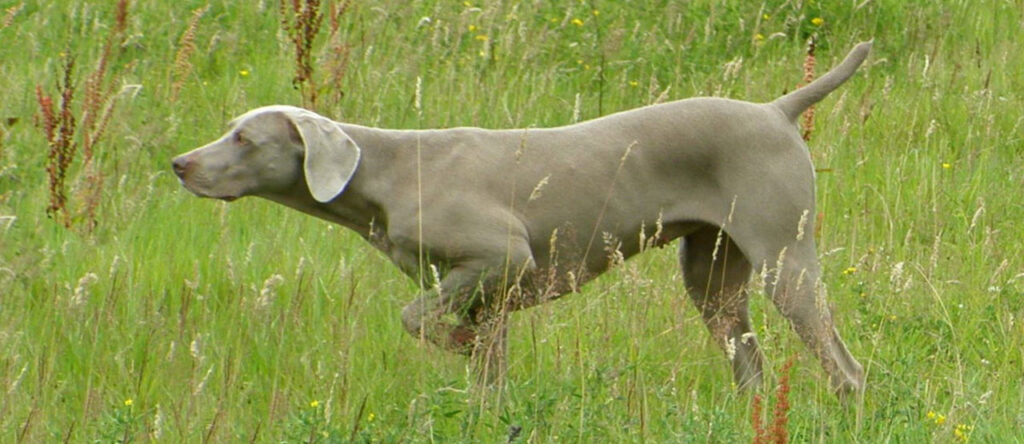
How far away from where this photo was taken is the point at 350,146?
17.4 ft

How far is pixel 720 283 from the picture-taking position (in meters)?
5.89

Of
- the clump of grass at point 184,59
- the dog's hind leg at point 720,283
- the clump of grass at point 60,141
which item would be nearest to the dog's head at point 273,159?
the clump of grass at point 60,141

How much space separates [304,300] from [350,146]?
709mm

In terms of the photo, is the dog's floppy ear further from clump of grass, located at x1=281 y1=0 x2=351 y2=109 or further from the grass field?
clump of grass, located at x1=281 y1=0 x2=351 y2=109

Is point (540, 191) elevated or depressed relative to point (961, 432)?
elevated

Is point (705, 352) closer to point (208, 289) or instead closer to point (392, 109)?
point (208, 289)

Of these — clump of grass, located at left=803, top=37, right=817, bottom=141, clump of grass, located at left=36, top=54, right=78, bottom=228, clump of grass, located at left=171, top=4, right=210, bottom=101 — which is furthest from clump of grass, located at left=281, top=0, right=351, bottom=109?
clump of grass, located at left=803, top=37, right=817, bottom=141

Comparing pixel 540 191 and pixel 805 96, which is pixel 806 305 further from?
pixel 540 191

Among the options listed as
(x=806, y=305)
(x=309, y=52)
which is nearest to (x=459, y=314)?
(x=806, y=305)

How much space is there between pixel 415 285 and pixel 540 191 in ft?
2.51

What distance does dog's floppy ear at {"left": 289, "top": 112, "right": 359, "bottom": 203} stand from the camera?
17.2 feet

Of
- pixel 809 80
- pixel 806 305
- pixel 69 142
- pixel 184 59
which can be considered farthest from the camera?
pixel 184 59

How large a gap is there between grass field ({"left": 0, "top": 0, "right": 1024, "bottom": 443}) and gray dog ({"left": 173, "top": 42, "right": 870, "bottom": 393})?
160 mm

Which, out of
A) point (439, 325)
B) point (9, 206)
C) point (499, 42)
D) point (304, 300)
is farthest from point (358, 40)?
point (439, 325)
